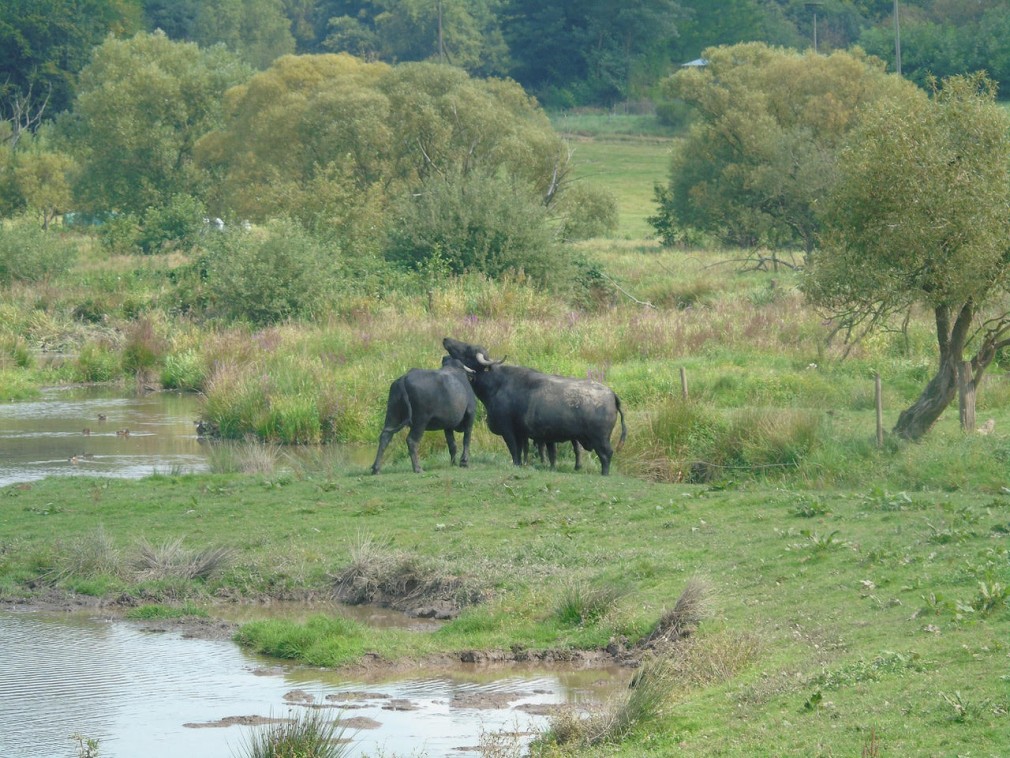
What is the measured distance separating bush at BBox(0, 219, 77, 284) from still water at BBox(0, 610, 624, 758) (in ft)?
118

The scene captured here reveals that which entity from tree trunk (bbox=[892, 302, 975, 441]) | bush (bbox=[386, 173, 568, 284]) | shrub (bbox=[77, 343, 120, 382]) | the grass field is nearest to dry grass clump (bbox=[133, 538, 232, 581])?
the grass field

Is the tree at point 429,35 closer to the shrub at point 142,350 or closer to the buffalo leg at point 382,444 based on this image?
Answer: the shrub at point 142,350

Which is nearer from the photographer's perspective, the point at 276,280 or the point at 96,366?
the point at 96,366

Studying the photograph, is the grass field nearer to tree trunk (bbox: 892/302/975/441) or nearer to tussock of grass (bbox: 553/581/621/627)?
tussock of grass (bbox: 553/581/621/627)

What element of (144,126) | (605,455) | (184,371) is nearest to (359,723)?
(605,455)

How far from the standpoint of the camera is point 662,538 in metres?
15.2

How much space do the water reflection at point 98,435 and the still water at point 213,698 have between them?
332 inches

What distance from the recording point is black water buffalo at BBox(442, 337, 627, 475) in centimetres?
1958

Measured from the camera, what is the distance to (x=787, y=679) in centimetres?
1006

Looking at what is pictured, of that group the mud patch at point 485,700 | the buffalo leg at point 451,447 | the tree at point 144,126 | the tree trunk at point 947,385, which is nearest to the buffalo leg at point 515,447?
the buffalo leg at point 451,447

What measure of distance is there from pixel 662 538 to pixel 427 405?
516 centimetres

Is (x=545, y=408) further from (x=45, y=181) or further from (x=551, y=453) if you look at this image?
(x=45, y=181)

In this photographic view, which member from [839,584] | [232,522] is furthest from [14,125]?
[839,584]

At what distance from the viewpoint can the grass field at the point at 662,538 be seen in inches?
382
